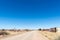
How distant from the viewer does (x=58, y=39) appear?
38.9 ft

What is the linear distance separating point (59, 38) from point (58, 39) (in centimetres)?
23

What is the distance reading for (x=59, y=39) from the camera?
456 inches

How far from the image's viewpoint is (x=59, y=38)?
11.7m

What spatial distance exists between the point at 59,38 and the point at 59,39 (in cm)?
13

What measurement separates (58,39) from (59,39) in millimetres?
272
